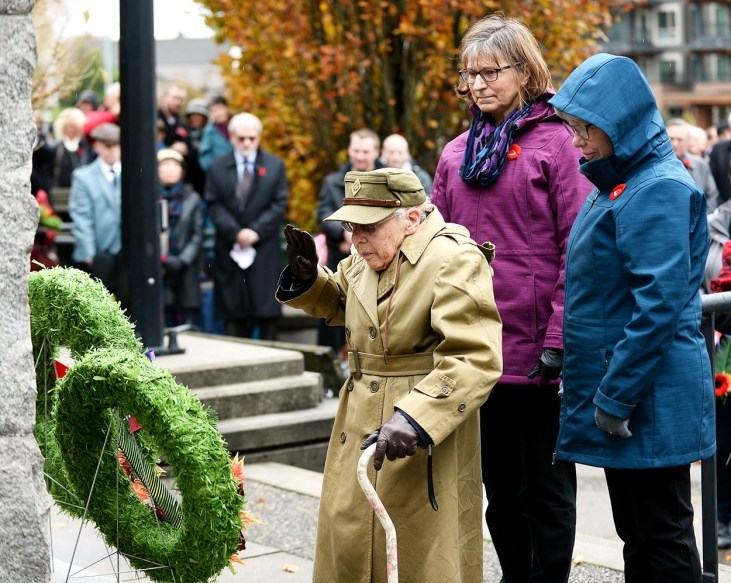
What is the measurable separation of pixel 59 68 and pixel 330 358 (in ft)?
12.1

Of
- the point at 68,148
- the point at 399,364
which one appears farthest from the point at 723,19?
the point at 399,364

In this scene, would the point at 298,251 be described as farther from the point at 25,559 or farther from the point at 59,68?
the point at 59,68

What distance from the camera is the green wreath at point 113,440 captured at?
3516 millimetres

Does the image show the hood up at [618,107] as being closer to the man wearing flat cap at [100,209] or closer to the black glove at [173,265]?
the man wearing flat cap at [100,209]

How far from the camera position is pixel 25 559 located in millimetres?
3393

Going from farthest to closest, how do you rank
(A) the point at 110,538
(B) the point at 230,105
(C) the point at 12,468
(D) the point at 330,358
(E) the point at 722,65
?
(E) the point at 722,65
(B) the point at 230,105
(D) the point at 330,358
(A) the point at 110,538
(C) the point at 12,468

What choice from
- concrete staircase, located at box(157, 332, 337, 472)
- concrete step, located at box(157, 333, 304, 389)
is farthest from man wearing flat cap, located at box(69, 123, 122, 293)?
concrete staircase, located at box(157, 332, 337, 472)

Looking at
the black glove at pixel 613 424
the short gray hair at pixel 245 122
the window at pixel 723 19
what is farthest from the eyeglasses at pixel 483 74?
the window at pixel 723 19

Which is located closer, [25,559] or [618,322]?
[25,559]

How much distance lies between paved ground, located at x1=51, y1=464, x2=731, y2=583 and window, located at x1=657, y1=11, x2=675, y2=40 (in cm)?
7417

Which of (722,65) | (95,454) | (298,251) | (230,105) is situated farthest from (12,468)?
(722,65)

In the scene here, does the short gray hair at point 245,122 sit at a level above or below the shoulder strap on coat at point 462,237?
above

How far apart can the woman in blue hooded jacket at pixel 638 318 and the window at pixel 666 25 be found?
77197 millimetres

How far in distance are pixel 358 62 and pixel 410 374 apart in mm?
7600
